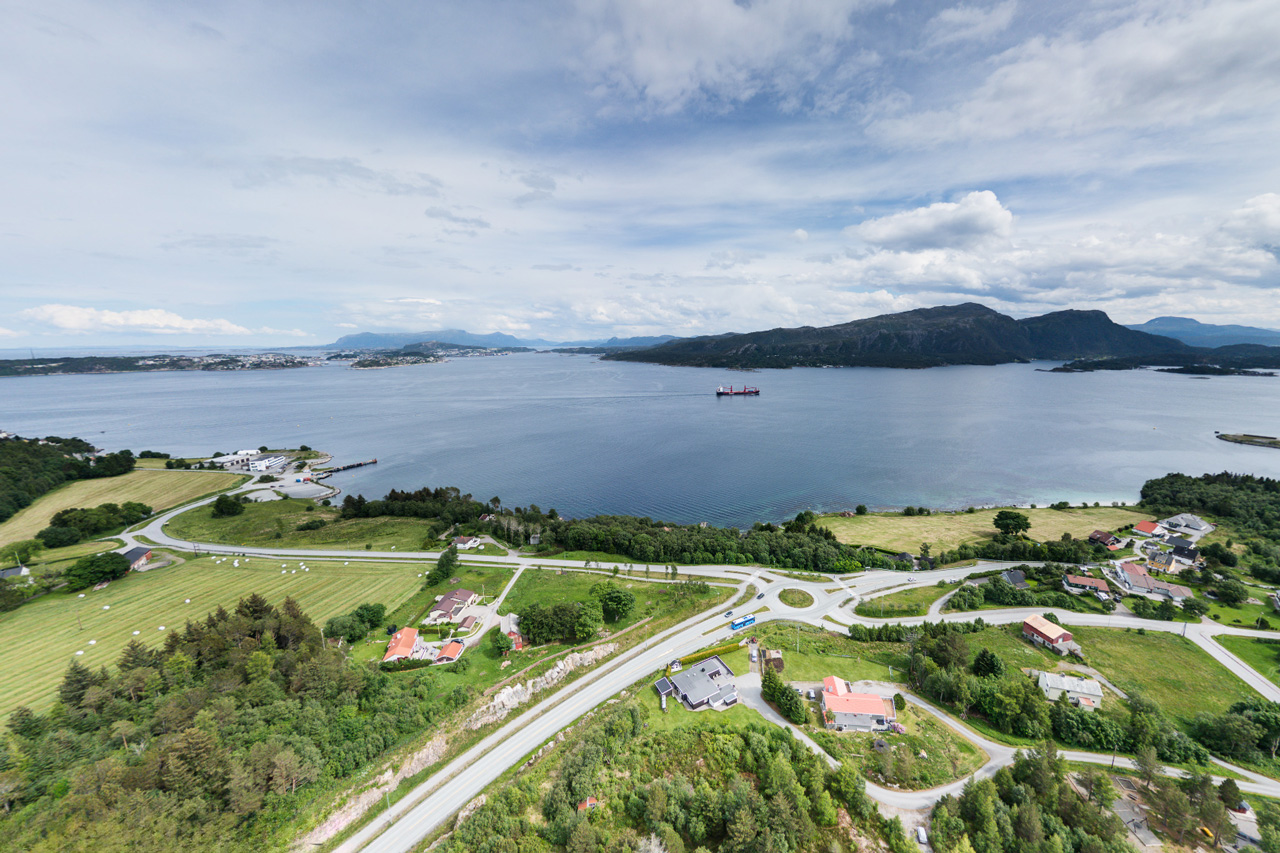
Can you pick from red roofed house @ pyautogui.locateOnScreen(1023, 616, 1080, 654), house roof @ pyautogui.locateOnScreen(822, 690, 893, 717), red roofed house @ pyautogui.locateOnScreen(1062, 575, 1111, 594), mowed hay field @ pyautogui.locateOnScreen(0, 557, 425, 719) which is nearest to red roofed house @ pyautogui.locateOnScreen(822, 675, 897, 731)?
house roof @ pyautogui.locateOnScreen(822, 690, 893, 717)

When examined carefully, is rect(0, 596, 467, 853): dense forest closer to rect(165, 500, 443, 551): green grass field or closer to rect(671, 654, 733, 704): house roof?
rect(671, 654, 733, 704): house roof

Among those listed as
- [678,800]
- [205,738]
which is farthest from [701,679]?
[205,738]

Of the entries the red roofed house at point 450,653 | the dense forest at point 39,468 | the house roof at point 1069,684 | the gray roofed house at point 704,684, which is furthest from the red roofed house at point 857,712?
the dense forest at point 39,468

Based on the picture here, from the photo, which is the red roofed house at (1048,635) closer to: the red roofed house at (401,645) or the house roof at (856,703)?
the house roof at (856,703)

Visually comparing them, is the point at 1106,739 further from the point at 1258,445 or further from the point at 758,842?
the point at 1258,445

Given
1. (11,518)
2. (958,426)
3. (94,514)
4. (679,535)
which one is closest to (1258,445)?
(958,426)
